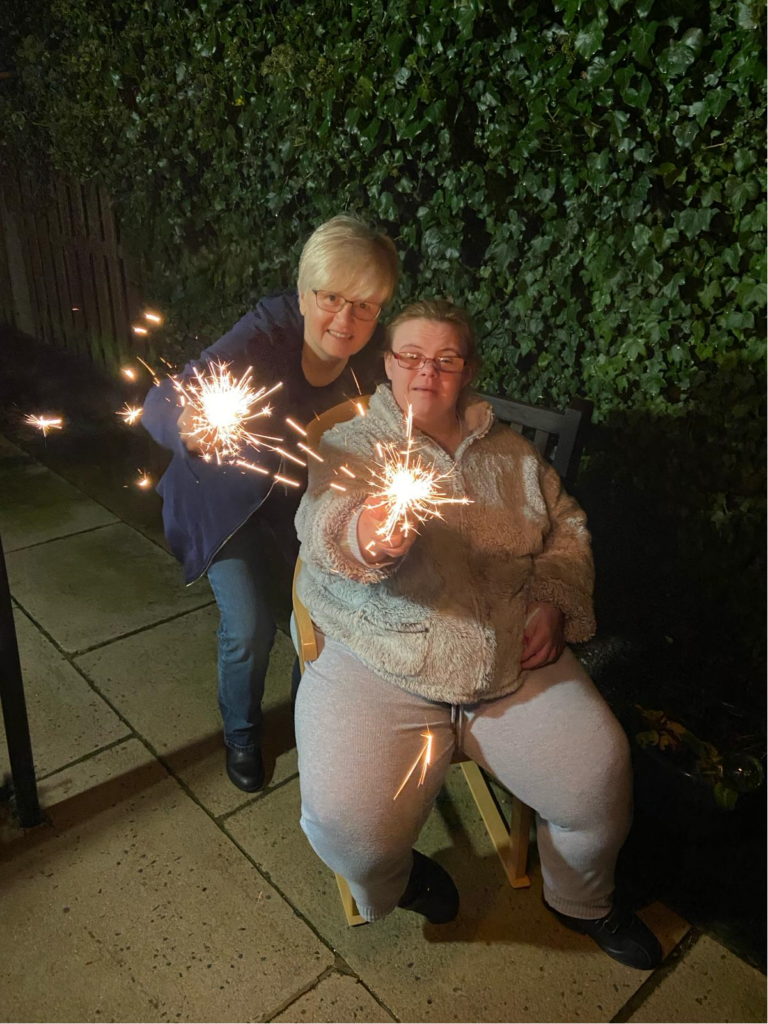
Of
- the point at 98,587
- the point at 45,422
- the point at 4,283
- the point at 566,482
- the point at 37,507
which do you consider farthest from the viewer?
the point at 4,283

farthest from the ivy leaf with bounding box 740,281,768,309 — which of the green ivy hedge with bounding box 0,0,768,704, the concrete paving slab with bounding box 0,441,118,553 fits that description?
the concrete paving slab with bounding box 0,441,118,553

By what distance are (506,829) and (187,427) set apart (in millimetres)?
1852

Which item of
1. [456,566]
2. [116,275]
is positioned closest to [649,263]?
[456,566]

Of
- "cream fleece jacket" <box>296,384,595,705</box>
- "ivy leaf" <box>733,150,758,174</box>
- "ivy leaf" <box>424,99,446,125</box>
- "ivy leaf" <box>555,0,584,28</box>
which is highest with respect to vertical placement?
"ivy leaf" <box>555,0,584,28</box>

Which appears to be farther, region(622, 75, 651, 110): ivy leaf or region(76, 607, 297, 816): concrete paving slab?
region(76, 607, 297, 816): concrete paving slab

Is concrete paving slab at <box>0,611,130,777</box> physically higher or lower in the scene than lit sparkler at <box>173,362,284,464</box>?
lower

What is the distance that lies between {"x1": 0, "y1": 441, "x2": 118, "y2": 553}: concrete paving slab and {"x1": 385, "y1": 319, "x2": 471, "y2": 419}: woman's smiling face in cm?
346

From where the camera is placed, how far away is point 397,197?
11.2 ft

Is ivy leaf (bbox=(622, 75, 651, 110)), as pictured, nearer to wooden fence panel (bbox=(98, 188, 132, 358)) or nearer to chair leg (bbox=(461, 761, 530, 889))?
chair leg (bbox=(461, 761, 530, 889))

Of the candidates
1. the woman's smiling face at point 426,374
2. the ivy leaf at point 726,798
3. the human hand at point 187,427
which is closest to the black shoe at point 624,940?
the ivy leaf at point 726,798

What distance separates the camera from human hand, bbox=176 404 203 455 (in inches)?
87.0

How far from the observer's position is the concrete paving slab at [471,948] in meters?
2.18

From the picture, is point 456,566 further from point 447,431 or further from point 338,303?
point 338,303

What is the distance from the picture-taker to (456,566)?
2139mm
